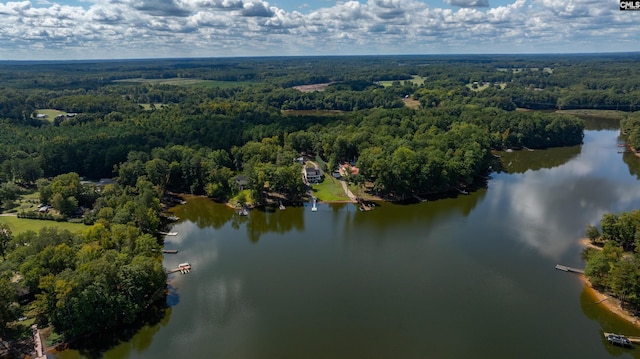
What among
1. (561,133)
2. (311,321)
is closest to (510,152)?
(561,133)

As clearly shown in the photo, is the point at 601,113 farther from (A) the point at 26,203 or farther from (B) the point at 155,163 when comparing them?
(A) the point at 26,203

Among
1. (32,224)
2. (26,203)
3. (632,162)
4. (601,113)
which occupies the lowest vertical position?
(32,224)

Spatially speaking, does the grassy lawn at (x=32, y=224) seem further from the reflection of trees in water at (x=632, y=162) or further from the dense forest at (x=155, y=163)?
the reflection of trees in water at (x=632, y=162)

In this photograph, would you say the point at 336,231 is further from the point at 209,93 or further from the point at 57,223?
the point at 209,93

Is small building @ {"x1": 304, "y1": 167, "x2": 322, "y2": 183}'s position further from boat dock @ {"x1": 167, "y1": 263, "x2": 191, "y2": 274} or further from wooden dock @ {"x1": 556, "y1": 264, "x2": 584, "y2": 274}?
wooden dock @ {"x1": 556, "y1": 264, "x2": 584, "y2": 274}

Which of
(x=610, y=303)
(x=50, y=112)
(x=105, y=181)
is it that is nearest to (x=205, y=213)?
(x=105, y=181)

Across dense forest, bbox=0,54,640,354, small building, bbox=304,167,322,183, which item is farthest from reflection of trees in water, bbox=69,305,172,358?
small building, bbox=304,167,322,183
